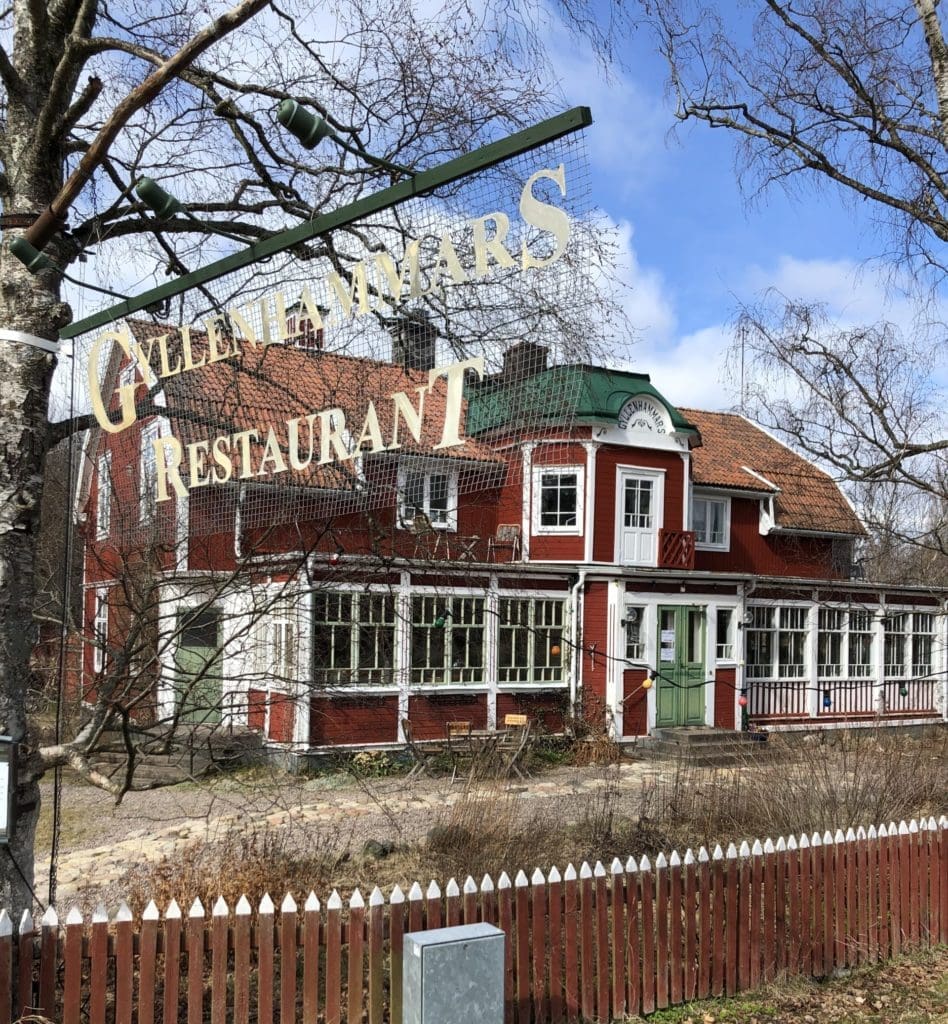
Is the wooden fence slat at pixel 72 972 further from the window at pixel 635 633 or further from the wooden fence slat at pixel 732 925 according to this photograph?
the window at pixel 635 633

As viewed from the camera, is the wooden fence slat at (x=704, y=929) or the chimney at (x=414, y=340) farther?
the wooden fence slat at (x=704, y=929)

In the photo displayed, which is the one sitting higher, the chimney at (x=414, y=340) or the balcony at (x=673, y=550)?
the chimney at (x=414, y=340)

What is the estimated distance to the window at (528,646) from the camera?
696 inches

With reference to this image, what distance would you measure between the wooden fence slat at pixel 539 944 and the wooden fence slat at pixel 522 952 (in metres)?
0.04

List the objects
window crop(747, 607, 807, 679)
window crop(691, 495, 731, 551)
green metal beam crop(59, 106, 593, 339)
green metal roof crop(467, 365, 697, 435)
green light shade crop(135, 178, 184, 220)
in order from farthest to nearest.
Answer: window crop(691, 495, 731, 551)
window crop(747, 607, 807, 679)
green light shade crop(135, 178, 184, 220)
green metal roof crop(467, 365, 697, 435)
green metal beam crop(59, 106, 593, 339)

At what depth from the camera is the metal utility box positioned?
4297 millimetres

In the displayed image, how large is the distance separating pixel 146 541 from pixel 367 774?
29.6 ft

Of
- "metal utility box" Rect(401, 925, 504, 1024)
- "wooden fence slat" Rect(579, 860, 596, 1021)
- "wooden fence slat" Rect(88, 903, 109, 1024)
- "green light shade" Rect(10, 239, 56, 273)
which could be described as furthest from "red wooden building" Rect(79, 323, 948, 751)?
"wooden fence slat" Rect(579, 860, 596, 1021)

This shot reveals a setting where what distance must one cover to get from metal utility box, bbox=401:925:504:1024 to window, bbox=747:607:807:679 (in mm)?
17317

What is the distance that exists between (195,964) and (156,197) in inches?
140

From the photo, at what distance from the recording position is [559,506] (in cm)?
1945

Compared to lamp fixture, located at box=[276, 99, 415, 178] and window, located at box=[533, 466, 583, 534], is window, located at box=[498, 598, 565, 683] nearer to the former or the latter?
window, located at box=[533, 466, 583, 534]

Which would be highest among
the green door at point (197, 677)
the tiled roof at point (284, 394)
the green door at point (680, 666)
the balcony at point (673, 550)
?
the tiled roof at point (284, 394)

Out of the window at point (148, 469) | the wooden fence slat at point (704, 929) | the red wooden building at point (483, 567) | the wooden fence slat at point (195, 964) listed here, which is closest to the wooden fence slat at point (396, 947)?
the wooden fence slat at point (195, 964)
